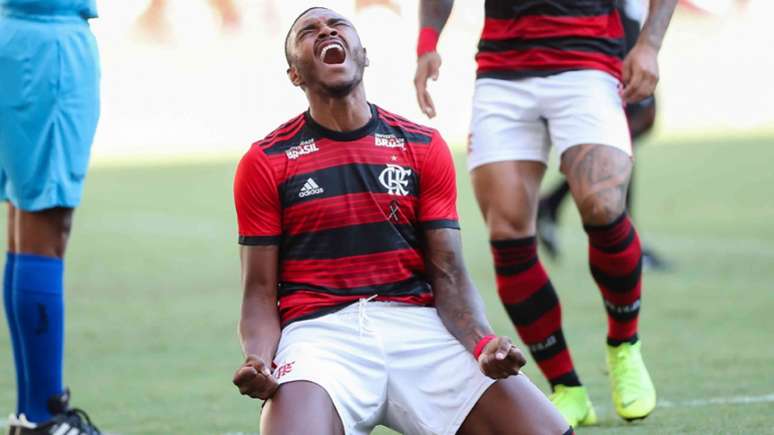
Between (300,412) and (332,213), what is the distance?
1.81 ft

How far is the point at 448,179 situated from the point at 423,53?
1.32 metres

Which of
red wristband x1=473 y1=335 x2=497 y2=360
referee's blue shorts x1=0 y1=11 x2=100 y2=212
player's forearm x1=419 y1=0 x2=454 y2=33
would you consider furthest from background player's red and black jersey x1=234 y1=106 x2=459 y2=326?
player's forearm x1=419 y1=0 x2=454 y2=33

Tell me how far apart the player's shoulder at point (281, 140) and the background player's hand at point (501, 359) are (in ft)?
2.48

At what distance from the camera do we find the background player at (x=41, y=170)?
4.70m

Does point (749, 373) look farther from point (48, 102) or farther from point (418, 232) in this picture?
point (48, 102)

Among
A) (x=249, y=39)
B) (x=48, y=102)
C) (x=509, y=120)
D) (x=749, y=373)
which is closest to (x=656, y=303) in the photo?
(x=749, y=373)

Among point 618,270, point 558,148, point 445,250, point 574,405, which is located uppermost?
point 445,250

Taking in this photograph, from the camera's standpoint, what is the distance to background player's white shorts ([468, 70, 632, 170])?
5156 mm

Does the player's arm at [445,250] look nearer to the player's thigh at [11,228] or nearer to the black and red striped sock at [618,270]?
the black and red striped sock at [618,270]

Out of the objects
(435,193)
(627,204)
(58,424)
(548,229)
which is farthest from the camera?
(548,229)

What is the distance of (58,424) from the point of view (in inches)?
183

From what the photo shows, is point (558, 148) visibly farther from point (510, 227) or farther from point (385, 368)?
point (385, 368)

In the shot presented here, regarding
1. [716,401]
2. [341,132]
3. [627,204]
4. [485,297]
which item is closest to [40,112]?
[341,132]

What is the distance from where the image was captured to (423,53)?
5.35 metres
